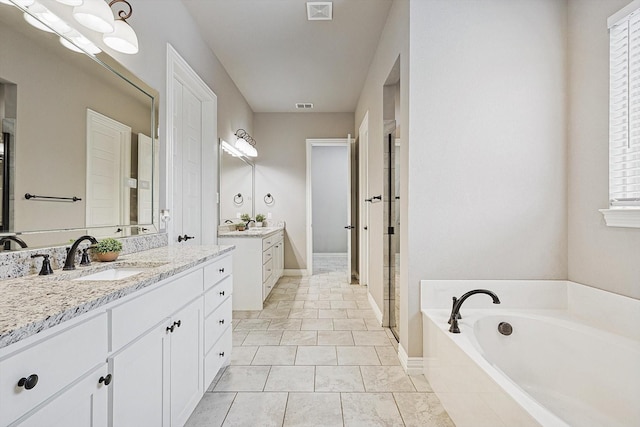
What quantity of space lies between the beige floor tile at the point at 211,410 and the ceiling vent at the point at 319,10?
9.39 ft

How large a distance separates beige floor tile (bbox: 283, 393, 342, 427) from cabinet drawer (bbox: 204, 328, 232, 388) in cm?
47

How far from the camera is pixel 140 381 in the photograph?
1.17 m

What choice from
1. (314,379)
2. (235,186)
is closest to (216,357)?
(314,379)

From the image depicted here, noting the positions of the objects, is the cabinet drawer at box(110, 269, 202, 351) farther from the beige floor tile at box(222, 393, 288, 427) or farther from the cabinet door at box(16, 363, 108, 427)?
the beige floor tile at box(222, 393, 288, 427)

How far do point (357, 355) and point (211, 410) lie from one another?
3.62ft

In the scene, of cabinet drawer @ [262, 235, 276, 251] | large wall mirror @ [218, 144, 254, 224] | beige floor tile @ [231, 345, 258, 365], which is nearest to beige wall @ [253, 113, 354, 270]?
large wall mirror @ [218, 144, 254, 224]

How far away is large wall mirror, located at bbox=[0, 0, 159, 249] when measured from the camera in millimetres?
1222

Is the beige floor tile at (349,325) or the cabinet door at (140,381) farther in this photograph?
the beige floor tile at (349,325)

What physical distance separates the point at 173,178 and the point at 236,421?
171 centimetres

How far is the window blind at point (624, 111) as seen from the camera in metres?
1.70

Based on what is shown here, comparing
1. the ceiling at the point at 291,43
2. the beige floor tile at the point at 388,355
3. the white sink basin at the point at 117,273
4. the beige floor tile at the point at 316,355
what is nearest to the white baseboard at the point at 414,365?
the beige floor tile at the point at 388,355

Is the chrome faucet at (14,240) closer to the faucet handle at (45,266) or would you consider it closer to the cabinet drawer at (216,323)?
the faucet handle at (45,266)

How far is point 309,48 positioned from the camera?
11.3ft

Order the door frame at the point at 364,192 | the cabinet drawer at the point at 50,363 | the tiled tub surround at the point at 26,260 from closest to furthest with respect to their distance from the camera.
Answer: the cabinet drawer at the point at 50,363
the tiled tub surround at the point at 26,260
the door frame at the point at 364,192
